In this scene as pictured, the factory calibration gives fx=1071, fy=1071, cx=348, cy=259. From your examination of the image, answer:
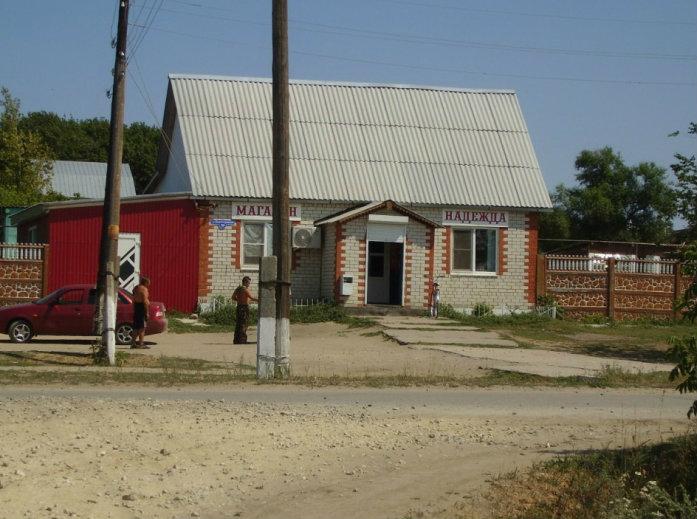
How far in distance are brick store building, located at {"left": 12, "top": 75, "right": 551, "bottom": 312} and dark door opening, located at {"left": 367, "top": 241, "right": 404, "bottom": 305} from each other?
5 centimetres

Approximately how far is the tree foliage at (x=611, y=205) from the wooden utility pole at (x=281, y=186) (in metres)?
47.1

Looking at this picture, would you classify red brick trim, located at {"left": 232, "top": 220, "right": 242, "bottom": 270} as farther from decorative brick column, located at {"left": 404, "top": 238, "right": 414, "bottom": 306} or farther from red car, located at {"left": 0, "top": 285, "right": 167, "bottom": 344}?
red car, located at {"left": 0, "top": 285, "right": 167, "bottom": 344}

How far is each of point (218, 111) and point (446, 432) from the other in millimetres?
25144

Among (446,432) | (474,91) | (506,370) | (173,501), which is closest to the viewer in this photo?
(173,501)

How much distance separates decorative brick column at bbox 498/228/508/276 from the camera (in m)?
35.2

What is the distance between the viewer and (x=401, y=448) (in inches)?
451

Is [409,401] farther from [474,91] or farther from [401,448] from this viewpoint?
[474,91]

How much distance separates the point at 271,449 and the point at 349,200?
24.0m

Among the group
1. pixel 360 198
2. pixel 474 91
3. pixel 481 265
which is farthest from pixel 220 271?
pixel 474 91

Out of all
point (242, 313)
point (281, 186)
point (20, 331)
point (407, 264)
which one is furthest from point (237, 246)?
point (281, 186)

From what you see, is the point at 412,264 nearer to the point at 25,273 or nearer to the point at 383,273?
the point at 383,273

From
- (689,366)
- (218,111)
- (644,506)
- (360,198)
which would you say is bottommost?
(644,506)

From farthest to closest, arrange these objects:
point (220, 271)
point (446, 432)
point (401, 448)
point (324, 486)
Result: point (220, 271), point (446, 432), point (401, 448), point (324, 486)

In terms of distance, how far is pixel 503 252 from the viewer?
3525 cm
